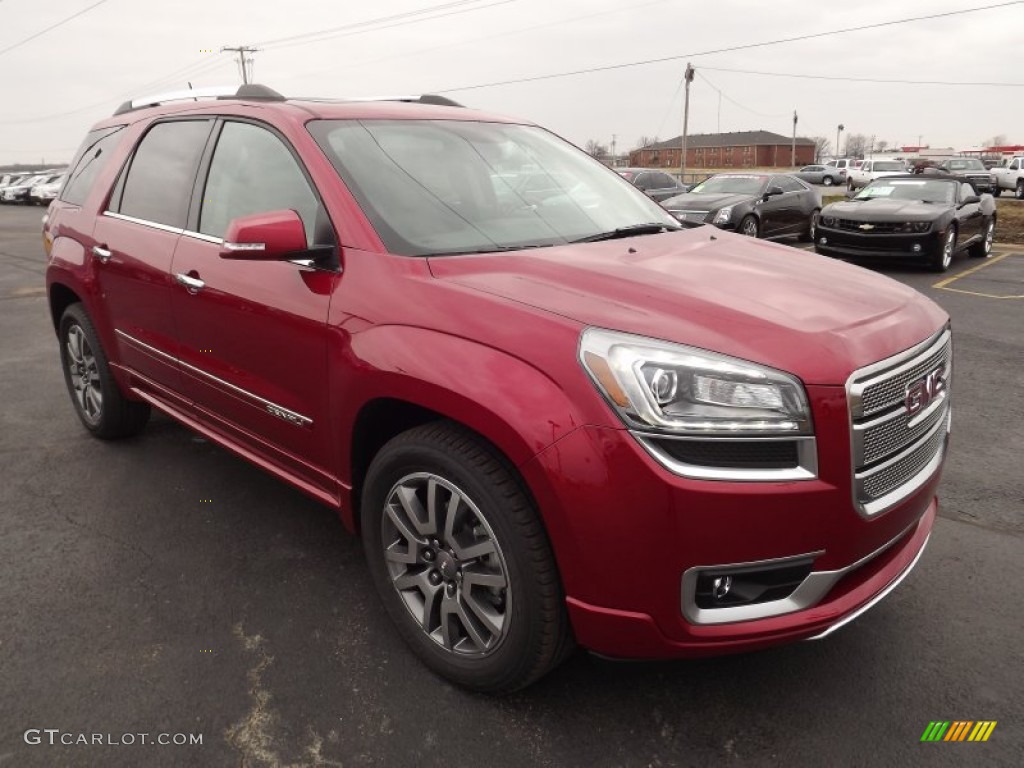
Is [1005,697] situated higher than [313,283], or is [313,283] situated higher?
[313,283]

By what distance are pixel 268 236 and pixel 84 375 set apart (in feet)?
9.35

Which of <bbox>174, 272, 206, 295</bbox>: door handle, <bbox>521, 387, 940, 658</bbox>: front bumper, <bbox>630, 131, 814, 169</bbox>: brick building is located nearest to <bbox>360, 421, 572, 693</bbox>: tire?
<bbox>521, 387, 940, 658</bbox>: front bumper

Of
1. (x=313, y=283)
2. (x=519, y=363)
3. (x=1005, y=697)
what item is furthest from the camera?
(x=313, y=283)

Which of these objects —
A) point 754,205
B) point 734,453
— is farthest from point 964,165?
point 734,453

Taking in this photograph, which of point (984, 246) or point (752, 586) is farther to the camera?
point (984, 246)

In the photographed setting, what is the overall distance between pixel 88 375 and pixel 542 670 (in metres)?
3.65

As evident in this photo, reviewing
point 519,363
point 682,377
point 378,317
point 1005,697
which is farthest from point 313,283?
point 1005,697

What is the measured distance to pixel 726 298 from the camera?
2.21m

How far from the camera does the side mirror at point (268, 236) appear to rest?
97.5 inches

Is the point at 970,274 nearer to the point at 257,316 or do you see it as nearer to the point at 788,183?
the point at 788,183

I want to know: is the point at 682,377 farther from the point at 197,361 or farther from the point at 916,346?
the point at 197,361

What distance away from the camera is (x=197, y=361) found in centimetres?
332

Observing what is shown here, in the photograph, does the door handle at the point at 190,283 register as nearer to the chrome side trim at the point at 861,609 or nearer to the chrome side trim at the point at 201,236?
the chrome side trim at the point at 201,236

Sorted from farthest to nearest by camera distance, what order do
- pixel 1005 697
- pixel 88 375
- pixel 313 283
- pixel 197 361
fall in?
1. pixel 88 375
2. pixel 197 361
3. pixel 313 283
4. pixel 1005 697
